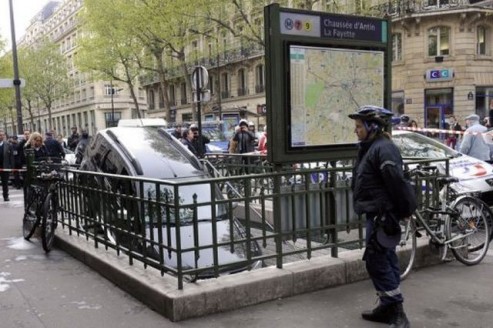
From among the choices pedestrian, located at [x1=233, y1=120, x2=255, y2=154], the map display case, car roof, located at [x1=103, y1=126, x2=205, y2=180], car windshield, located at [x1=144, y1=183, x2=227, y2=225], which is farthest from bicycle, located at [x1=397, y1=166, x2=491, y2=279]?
pedestrian, located at [x1=233, y1=120, x2=255, y2=154]

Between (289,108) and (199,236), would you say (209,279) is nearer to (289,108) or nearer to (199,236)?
(199,236)

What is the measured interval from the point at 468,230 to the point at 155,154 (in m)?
4.10

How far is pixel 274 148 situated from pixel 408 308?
2000 millimetres

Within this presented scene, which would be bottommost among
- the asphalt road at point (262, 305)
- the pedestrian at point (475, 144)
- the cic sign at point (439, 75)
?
the asphalt road at point (262, 305)

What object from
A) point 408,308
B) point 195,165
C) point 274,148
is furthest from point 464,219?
point 195,165

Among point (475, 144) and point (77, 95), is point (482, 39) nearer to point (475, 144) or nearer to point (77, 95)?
point (475, 144)

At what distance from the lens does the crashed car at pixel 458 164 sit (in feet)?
27.7

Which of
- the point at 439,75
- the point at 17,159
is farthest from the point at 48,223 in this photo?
the point at 439,75

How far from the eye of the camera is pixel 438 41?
107ft

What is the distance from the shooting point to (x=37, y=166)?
26.2 ft

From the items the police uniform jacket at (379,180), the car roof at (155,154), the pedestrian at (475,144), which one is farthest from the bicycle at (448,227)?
the pedestrian at (475,144)

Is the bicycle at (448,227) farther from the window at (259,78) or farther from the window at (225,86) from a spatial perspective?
the window at (225,86)

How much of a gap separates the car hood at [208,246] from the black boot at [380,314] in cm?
123

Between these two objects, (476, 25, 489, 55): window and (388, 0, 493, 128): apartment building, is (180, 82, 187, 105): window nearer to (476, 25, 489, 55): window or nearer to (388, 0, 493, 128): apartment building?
(388, 0, 493, 128): apartment building
